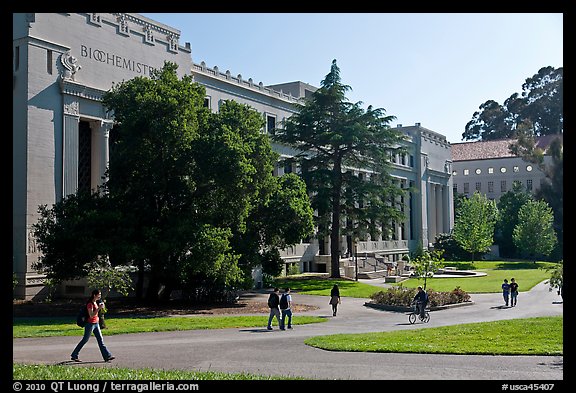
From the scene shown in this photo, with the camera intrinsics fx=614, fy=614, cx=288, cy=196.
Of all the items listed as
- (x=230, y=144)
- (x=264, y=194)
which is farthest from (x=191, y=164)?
(x=264, y=194)

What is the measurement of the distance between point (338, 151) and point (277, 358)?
134ft

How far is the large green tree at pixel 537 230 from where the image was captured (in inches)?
2985

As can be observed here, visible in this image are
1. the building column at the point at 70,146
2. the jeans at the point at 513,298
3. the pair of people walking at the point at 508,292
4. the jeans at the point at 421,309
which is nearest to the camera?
the jeans at the point at 421,309

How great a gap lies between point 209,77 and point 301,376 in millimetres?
40229

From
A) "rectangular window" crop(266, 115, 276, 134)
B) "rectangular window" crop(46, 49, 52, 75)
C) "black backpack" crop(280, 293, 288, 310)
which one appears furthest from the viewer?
"rectangular window" crop(266, 115, 276, 134)

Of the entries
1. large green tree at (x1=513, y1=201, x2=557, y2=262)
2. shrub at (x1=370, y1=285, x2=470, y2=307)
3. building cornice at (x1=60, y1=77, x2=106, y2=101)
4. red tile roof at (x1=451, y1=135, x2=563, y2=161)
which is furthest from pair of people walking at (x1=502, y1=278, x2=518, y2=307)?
red tile roof at (x1=451, y1=135, x2=563, y2=161)

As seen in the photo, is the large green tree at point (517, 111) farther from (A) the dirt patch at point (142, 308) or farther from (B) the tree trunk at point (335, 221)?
(A) the dirt patch at point (142, 308)

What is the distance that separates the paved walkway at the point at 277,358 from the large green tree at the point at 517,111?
69.1m

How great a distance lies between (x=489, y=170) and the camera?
349 feet

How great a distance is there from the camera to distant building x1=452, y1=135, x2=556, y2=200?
4026 inches

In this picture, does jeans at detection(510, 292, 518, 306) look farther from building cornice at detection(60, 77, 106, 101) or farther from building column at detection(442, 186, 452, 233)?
building column at detection(442, 186, 452, 233)

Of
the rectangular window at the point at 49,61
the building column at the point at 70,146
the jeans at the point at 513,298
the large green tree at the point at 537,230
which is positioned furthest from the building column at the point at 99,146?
the large green tree at the point at 537,230

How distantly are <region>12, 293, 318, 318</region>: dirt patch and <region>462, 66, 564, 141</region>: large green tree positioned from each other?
60.0 metres

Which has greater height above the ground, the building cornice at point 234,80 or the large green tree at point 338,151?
the building cornice at point 234,80
